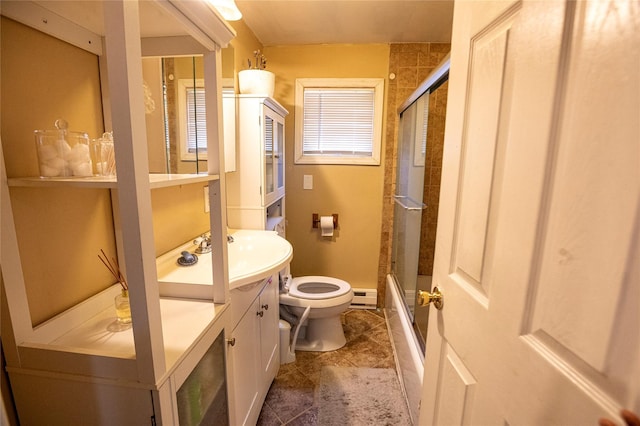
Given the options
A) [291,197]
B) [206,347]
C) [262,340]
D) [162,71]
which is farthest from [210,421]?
[291,197]

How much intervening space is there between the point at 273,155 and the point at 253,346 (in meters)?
1.30

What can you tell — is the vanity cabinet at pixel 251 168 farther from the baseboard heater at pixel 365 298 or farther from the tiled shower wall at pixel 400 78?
the baseboard heater at pixel 365 298

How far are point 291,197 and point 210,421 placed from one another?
79.8 inches

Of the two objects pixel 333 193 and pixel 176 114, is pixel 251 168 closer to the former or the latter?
pixel 176 114

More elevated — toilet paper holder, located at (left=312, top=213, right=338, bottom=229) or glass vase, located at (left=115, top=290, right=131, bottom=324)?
glass vase, located at (left=115, top=290, right=131, bottom=324)

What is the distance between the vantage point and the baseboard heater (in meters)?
2.92

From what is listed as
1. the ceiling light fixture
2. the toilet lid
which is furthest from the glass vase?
the toilet lid

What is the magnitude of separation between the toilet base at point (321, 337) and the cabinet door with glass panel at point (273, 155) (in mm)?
996

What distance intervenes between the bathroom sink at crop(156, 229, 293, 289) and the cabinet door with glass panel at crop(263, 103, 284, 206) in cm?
32

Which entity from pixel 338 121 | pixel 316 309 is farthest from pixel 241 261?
pixel 338 121

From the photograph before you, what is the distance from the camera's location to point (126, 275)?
0.64 m

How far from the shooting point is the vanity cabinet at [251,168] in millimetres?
1891

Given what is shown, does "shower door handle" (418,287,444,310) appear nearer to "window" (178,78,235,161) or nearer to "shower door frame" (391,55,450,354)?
"shower door frame" (391,55,450,354)

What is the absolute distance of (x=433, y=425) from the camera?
3.12 feet
